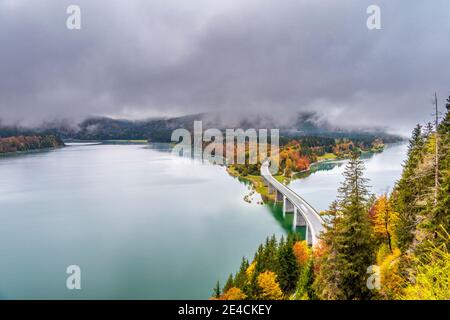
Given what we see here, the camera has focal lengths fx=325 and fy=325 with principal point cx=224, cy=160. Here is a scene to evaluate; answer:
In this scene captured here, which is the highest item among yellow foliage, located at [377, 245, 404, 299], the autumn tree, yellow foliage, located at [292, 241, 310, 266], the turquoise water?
the autumn tree

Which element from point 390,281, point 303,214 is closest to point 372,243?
point 390,281

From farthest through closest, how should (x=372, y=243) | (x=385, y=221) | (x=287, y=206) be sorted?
(x=287, y=206) < (x=385, y=221) < (x=372, y=243)

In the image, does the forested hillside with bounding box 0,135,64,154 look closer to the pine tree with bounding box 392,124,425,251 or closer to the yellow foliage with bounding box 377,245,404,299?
the pine tree with bounding box 392,124,425,251

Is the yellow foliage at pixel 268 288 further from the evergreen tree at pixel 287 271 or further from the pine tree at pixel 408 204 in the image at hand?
the pine tree at pixel 408 204

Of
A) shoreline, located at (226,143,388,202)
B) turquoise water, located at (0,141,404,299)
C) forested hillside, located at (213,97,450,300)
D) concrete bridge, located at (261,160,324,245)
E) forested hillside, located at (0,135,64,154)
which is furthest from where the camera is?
forested hillside, located at (0,135,64,154)
